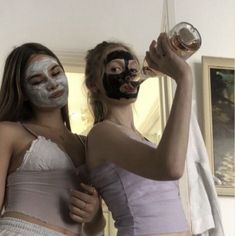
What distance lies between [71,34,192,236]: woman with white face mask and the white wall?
673 mm

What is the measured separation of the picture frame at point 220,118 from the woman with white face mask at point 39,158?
76 cm

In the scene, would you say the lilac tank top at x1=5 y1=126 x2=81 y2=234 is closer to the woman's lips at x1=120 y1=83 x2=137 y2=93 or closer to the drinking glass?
the woman's lips at x1=120 y1=83 x2=137 y2=93

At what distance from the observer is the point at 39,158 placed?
3.72 feet

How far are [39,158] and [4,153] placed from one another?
0.26 ft

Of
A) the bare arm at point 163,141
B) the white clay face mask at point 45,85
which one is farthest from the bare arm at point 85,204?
the white clay face mask at point 45,85

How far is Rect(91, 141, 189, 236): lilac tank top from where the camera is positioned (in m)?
1.05

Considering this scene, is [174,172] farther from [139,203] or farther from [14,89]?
[14,89]

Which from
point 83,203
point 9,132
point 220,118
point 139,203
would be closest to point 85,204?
point 83,203

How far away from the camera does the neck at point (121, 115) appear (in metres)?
1.19

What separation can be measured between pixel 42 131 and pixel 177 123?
416mm

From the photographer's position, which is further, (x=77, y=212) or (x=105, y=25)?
(x=105, y=25)

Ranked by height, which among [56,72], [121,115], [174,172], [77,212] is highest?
[56,72]

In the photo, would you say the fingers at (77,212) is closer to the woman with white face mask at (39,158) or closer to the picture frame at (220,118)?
the woman with white face mask at (39,158)

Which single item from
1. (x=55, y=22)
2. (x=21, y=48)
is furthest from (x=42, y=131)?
(x=55, y=22)
